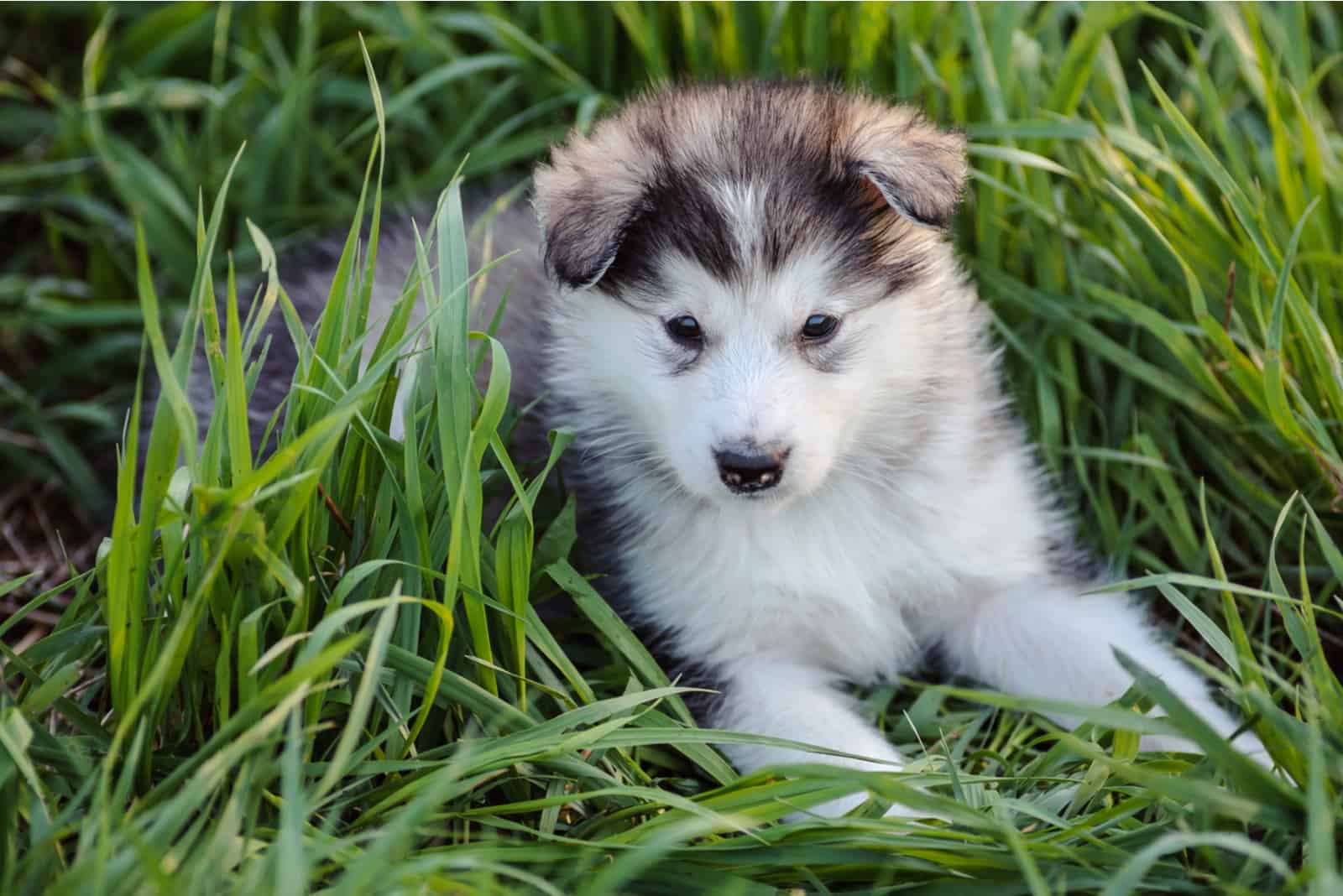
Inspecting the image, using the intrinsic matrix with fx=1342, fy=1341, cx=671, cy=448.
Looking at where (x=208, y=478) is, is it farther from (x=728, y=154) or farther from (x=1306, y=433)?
(x=1306, y=433)

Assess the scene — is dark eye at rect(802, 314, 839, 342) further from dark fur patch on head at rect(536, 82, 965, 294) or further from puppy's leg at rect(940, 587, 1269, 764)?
puppy's leg at rect(940, 587, 1269, 764)

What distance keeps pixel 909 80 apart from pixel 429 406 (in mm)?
1917

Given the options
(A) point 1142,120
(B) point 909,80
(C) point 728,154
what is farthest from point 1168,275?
(C) point 728,154

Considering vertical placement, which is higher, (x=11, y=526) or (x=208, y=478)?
(x=208, y=478)

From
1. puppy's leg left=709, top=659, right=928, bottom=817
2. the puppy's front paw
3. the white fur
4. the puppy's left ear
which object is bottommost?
the puppy's front paw

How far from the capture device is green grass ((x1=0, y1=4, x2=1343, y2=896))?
2398 mm

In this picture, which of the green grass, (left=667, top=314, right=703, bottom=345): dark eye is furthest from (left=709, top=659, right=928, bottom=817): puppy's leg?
Result: (left=667, top=314, right=703, bottom=345): dark eye

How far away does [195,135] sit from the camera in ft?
16.9

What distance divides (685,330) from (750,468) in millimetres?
398

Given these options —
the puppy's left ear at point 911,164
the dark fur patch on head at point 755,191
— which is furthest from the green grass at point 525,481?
the puppy's left ear at point 911,164

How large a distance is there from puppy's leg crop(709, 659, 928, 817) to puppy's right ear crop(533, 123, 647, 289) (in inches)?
42.0

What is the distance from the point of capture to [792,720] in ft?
10.4

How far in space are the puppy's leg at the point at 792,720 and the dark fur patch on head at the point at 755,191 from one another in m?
1.00

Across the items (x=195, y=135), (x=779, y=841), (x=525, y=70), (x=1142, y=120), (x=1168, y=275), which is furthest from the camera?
(x=195, y=135)
